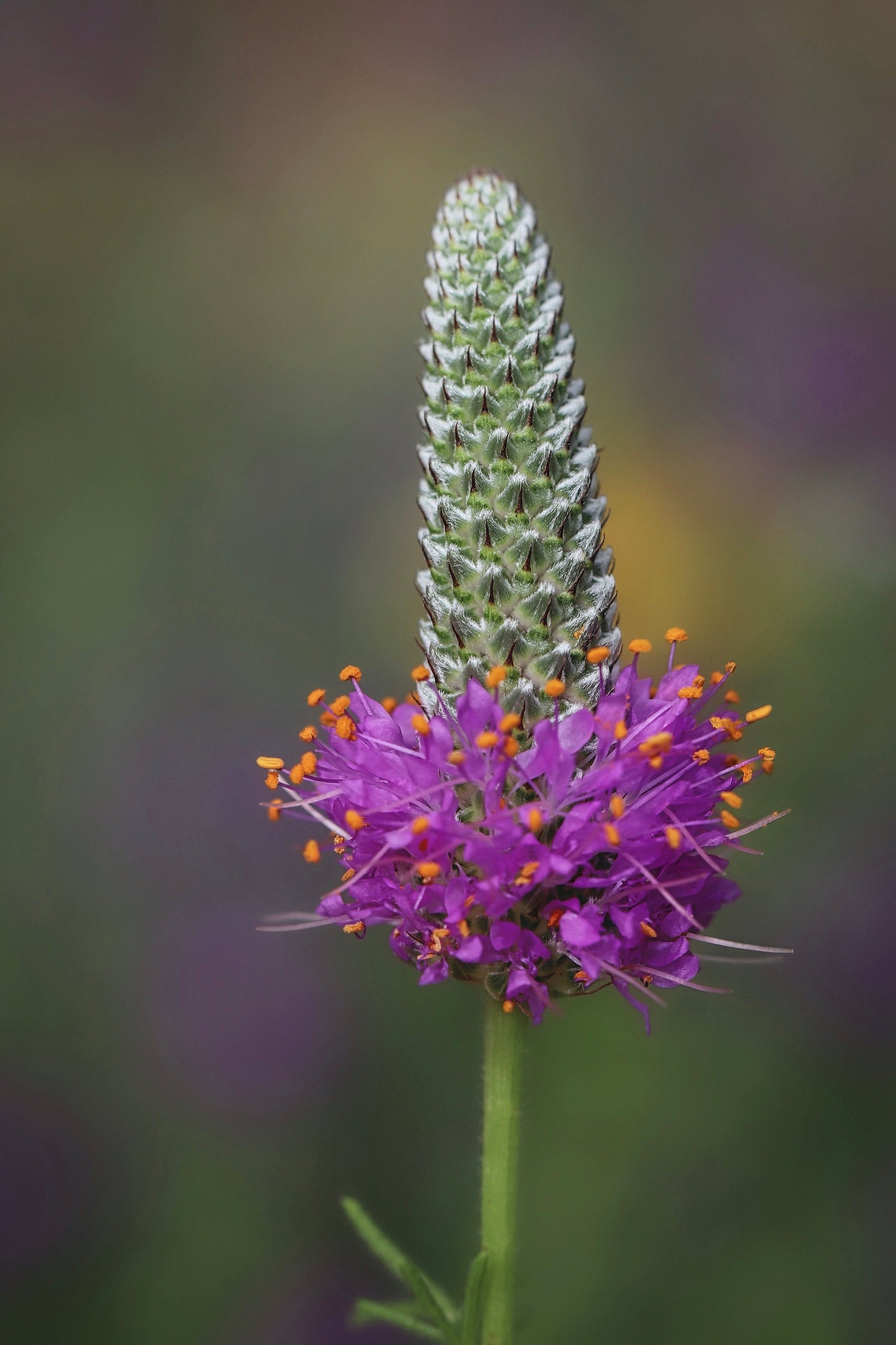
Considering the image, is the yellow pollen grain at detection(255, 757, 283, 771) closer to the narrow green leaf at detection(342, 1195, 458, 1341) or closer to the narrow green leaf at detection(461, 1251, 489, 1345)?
the narrow green leaf at detection(342, 1195, 458, 1341)

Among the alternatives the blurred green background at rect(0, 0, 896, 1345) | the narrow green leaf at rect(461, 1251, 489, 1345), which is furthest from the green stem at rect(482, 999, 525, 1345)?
the blurred green background at rect(0, 0, 896, 1345)

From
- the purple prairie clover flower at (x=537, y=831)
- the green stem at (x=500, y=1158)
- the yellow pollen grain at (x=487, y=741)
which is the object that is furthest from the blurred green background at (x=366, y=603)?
the yellow pollen grain at (x=487, y=741)

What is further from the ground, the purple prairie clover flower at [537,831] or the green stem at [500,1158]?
the purple prairie clover flower at [537,831]

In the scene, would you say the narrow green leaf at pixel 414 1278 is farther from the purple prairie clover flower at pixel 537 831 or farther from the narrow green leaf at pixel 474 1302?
the purple prairie clover flower at pixel 537 831

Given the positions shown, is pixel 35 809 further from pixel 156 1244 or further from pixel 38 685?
pixel 156 1244

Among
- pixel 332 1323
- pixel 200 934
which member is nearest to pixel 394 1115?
pixel 332 1323
